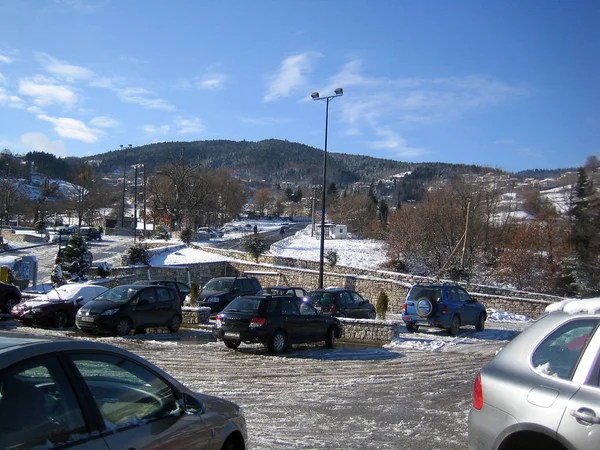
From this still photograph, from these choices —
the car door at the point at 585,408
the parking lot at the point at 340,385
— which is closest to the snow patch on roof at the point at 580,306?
the car door at the point at 585,408

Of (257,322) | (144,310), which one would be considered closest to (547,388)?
(257,322)

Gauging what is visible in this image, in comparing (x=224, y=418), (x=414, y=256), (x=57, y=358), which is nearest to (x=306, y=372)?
(x=224, y=418)

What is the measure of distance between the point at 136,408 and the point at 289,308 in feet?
37.2

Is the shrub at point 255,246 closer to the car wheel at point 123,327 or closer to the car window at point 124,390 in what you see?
the car wheel at point 123,327

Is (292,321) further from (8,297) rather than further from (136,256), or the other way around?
(136,256)

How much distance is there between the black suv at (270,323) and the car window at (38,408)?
1106cm

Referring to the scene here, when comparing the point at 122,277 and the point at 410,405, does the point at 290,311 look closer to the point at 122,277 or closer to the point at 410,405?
the point at 410,405

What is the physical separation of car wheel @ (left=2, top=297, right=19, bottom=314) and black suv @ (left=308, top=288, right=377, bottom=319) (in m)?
10.3

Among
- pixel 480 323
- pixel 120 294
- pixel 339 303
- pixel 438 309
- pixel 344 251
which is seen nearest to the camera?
pixel 120 294

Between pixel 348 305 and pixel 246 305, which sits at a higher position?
pixel 246 305

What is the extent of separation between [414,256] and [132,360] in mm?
51830

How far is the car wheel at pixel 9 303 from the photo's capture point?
1995 cm

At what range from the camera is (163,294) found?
18078 millimetres

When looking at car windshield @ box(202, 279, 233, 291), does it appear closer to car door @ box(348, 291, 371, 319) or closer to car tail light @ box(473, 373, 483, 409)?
car door @ box(348, 291, 371, 319)
